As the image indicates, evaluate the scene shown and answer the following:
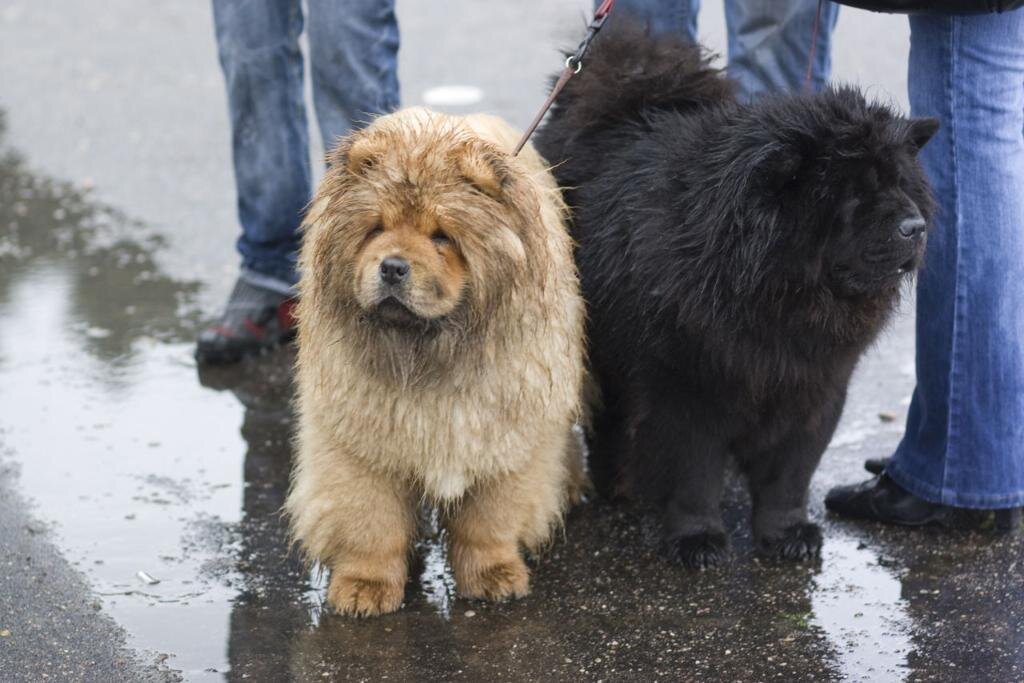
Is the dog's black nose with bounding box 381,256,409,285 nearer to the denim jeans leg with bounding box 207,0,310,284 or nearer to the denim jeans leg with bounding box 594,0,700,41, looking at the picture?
the denim jeans leg with bounding box 594,0,700,41

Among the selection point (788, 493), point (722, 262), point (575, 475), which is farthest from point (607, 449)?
point (722, 262)

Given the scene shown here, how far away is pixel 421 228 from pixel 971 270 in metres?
1.41

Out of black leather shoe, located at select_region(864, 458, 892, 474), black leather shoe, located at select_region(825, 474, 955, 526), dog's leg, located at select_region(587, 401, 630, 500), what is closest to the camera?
black leather shoe, located at select_region(825, 474, 955, 526)

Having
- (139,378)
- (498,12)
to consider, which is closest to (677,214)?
(139,378)

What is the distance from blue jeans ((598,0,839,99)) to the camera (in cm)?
412

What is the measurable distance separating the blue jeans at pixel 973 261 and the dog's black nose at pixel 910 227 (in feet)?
1.34

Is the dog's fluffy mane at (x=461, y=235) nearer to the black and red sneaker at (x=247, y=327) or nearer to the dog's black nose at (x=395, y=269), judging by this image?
the dog's black nose at (x=395, y=269)

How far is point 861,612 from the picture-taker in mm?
3195

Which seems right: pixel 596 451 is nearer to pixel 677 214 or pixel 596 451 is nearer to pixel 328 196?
pixel 677 214

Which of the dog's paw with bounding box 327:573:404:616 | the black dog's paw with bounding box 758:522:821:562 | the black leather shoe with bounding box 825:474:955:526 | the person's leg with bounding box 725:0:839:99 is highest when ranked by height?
the person's leg with bounding box 725:0:839:99

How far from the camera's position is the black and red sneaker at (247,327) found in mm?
4703

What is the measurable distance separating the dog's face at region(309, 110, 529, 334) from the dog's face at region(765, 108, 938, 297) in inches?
25.5

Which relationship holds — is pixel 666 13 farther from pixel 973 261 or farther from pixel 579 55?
pixel 973 261

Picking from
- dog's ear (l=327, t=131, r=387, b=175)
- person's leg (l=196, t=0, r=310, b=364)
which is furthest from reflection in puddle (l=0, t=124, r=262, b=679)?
dog's ear (l=327, t=131, r=387, b=175)
